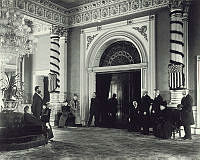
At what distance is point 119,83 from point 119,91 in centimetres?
32

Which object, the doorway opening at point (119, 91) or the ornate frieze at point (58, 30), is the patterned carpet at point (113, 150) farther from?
the ornate frieze at point (58, 30)

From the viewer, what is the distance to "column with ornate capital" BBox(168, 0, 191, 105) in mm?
7945

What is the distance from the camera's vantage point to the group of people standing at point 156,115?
7062mm

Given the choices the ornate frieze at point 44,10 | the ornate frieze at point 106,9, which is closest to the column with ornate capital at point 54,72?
the ornate frieze at point 44,10

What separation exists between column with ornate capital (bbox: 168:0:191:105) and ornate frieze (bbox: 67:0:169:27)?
58 centimetres

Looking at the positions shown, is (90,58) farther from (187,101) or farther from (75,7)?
(187,101)

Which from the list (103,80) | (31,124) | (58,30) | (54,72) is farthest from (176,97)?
(58,30)

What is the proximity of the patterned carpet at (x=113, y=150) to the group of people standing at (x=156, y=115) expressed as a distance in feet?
1.42

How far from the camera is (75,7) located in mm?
10828

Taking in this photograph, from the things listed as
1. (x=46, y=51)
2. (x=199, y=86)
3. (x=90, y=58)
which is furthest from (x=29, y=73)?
(x=199, y=86)

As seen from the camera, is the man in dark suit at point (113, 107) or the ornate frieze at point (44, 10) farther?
the man in dark suit at point (113, 107)

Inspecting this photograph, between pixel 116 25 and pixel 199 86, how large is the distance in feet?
12.8

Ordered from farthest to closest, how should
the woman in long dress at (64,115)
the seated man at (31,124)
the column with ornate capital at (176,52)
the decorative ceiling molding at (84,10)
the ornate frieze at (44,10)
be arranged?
the woman in long dress at (64,115) → the ornate frieze at (44,10) → the decorative ceiling molding at (84,10) → the column with ornate capital at (176,52) → the seated man at (31,124)

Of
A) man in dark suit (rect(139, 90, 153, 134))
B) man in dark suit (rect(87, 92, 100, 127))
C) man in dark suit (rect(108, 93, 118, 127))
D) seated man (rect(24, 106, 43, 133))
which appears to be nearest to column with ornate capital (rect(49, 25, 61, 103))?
man in dark suit (rect(87, 92, 100, 127))
